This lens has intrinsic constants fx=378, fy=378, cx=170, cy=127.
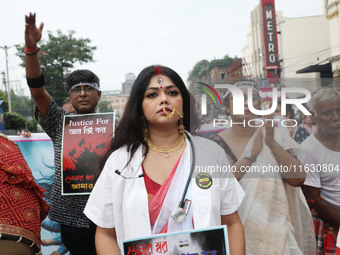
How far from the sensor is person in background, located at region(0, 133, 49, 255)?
1945 millimetres

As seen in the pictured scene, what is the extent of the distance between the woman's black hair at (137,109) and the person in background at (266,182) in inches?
15.8

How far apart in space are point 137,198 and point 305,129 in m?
1.19

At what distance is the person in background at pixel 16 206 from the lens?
6.38 feet

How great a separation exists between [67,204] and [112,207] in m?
0.98

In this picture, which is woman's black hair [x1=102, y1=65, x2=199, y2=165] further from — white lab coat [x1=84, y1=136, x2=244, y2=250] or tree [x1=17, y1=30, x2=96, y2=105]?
tree [x1=17, y1=30, x2=96, y2=105]

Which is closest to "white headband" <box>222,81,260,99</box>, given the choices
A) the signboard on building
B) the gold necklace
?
the gold necklace

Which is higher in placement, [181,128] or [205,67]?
[205,67]

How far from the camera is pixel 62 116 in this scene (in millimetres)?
2756

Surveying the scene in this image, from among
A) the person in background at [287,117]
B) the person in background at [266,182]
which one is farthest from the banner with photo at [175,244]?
the person in background at [287,117]

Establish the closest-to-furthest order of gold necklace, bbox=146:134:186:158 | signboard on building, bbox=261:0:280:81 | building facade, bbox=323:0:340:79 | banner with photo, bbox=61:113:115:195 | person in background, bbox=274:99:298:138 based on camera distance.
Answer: gold necklace, bbox=146:134:186:158 → person in background, bbox=274:99:298:138 → banner with photo, bbox=61:113:115:195 → building facade, bbox=323:0:340:79 → signboard on building, bbox=261:0:280:81

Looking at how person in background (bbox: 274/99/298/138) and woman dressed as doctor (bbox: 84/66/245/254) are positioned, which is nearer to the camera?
woman dressed as doctor (bbox: 84/66/245/254)

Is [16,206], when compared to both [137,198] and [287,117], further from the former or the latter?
[287,117]

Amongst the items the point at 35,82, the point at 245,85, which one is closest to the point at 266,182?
the point at 245,85

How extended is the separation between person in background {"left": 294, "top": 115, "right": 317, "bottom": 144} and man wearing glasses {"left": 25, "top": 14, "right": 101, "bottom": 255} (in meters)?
1.45
